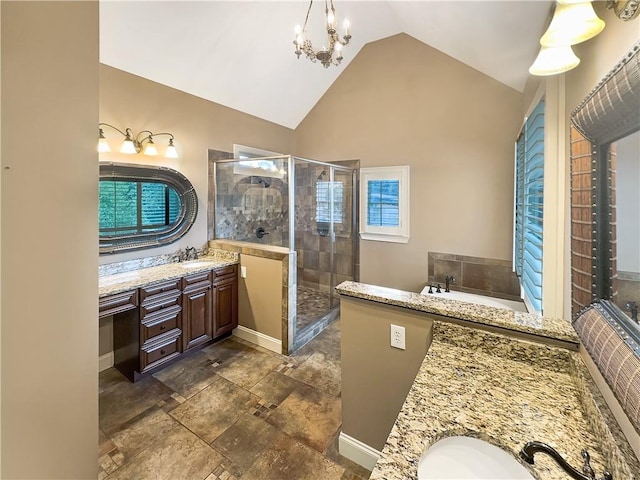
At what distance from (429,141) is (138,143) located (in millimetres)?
3191

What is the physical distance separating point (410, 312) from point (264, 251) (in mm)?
1872

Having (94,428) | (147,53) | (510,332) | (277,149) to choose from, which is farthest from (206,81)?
(510,332)

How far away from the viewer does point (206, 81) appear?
10.3 ft

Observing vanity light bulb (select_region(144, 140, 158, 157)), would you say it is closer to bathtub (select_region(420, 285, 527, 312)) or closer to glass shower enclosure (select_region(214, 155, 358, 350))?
glass shower enclosure (select_region(214, 155, 358, 350))

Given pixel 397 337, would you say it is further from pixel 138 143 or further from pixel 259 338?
pixel 138 143

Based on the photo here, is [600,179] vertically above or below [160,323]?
above

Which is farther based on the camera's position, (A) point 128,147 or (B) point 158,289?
(A) point 128,147

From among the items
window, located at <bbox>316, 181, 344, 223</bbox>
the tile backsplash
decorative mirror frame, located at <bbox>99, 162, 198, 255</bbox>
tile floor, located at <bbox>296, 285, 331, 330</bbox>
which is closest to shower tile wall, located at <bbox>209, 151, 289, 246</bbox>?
decorative mirror frame, located at <bbox>99, 162, 198, 255</bbox>

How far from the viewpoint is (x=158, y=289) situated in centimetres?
248

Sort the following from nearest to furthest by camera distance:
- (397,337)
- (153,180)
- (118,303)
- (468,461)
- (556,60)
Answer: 1. (468,461)
2. (556,60)
3. (397,337)
4. (118,303)
5. (153,180)

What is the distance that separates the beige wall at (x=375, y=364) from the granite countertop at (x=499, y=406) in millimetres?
166

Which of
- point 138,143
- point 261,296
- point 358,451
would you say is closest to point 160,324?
point 261,296

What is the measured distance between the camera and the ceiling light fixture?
2506 mm

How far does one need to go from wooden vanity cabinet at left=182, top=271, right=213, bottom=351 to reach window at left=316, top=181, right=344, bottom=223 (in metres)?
1.82
